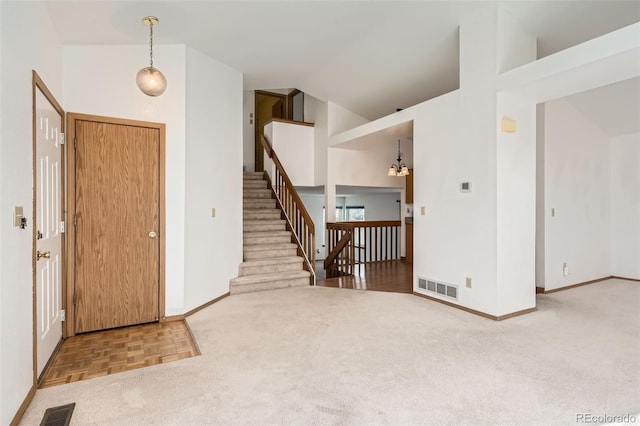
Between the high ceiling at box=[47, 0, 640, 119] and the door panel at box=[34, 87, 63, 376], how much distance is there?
3.16ft

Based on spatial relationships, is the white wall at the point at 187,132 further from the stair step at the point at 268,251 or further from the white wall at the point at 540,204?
the white wall at the point at 540,204

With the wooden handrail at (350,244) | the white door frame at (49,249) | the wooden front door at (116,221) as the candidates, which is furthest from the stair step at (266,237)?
the white door frame at (49,249)

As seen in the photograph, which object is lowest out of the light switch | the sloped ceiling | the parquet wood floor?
the parquet wood floor

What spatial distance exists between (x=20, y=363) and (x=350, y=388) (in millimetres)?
2036

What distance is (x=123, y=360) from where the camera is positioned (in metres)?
2.77

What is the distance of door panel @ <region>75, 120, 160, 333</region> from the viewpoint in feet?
10.9

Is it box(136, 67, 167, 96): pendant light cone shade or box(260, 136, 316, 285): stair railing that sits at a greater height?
box(136, 67, 167, 96): pendant light cone shade

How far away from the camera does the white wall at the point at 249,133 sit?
28.2ft

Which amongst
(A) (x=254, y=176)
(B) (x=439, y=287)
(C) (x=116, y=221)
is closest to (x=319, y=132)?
(A) (x=254, y=176)

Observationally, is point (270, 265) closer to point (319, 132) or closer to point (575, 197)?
point (319, 132)

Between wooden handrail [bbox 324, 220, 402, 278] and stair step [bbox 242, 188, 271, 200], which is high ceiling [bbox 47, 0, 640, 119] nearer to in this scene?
stair step [bbox 242, 188, 271, 200]

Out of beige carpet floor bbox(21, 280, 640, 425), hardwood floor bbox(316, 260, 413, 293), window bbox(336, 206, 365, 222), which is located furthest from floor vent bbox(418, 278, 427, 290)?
window bbox(336, 206, 365, 222)

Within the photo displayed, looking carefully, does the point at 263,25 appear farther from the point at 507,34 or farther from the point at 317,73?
the point at 507,34

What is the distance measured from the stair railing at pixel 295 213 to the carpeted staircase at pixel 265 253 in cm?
11
